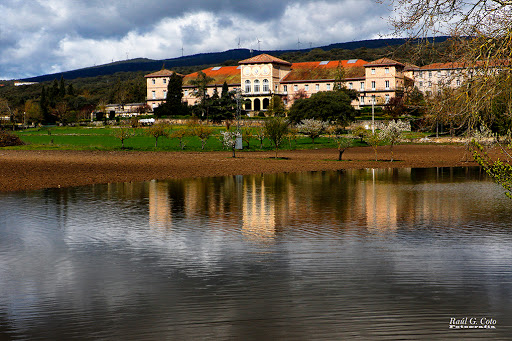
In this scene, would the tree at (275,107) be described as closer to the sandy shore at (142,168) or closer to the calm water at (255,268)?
the sandy shore at (142,168)

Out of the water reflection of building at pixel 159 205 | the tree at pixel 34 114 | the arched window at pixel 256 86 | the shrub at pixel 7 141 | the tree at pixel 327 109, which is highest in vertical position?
the arched window at pixel 256 86

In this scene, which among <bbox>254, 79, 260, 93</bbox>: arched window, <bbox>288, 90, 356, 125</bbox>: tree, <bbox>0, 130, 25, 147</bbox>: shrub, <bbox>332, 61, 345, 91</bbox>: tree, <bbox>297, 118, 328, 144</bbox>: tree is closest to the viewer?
<bbox>0, 130, 25, 147</bbox>: shrub

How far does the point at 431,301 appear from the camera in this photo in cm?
985

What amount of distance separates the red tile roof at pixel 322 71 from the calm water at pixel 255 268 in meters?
125

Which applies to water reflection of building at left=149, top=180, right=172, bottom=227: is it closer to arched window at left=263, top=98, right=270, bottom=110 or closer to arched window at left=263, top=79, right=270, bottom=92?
arched window at left=263, top=79, right=270, bottom=92

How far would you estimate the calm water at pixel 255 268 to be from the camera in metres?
8.83

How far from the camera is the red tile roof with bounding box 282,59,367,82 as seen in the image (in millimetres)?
144875

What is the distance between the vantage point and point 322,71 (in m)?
148

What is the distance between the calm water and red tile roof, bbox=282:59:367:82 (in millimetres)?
124593

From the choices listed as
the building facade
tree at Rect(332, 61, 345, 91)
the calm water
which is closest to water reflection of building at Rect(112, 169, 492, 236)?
the calm water

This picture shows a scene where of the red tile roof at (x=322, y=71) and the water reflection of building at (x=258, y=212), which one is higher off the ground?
the red tile roof at (x=322, y=71)

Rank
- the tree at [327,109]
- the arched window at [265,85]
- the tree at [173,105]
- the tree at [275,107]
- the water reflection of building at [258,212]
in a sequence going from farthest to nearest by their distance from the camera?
the arched window at [265,85], the tree at [173,105], the tree at [275,107], the tree at [327,109], the water reflection of building at [258,212]

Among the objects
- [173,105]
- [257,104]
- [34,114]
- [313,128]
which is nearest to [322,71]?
[257,104]

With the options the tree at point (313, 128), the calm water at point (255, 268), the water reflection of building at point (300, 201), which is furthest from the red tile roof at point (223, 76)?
the calm water at point (255, 268)
